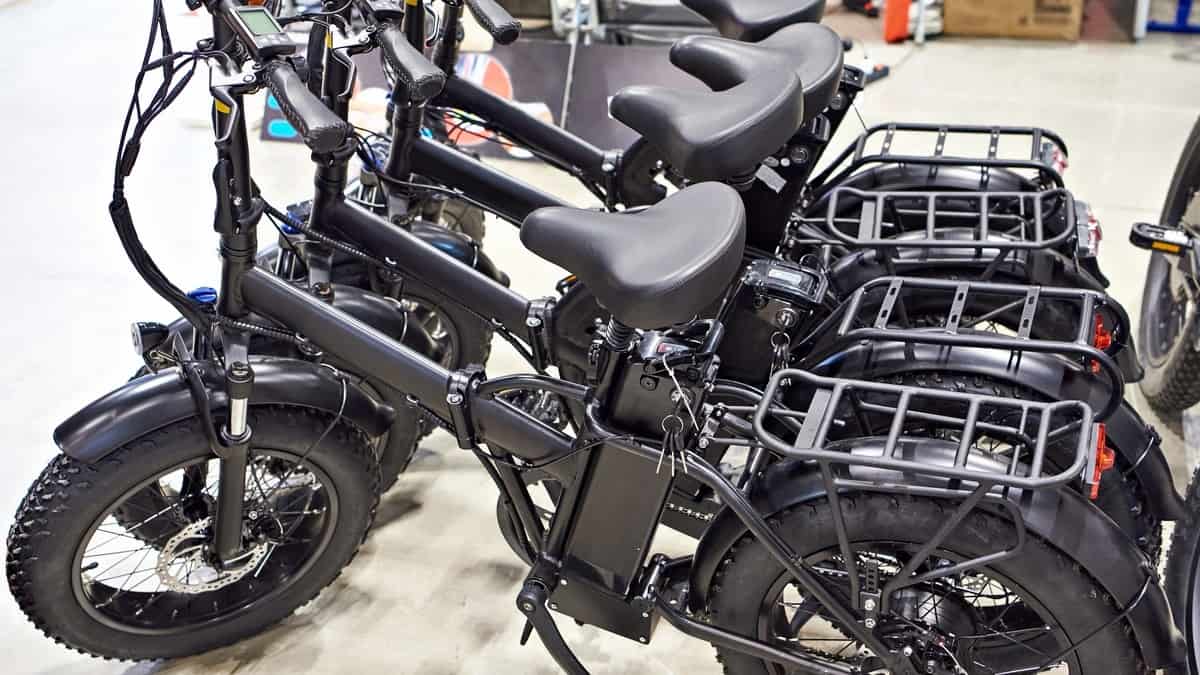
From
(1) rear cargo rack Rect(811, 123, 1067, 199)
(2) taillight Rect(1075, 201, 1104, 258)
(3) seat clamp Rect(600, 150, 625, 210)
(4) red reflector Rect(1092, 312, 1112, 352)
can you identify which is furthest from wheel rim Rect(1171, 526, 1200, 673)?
(3) seat clamp Rect(600, 150, 625, 210)

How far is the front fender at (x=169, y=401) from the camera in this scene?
6.79ft

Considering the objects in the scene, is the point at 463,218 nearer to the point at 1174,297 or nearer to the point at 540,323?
the point at 540,323

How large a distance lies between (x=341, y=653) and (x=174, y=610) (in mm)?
340

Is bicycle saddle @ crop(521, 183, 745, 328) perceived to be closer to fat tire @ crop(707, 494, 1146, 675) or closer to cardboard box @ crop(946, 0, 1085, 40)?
fat tire @ crop(707, 494, 1146, 675)

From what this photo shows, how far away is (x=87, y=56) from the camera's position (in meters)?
5.57

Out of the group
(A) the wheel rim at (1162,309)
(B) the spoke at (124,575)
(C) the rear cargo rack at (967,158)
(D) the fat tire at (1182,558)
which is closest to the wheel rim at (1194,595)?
(D) the fat tire at (1182,558)

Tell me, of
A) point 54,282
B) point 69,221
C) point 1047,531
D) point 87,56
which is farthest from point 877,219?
point 87,56

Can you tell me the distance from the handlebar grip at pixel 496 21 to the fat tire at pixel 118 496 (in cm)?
78

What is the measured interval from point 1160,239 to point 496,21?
1.48 m

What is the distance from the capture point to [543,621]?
2057mm

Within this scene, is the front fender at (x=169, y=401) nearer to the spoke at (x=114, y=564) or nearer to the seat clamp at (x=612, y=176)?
the spoke at (x=114, y=564)

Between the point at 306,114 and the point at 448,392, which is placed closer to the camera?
the point at 306,114

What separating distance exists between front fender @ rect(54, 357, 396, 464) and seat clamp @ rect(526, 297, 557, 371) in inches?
14.5

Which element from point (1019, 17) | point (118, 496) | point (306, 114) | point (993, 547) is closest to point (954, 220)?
point (993, 547)
